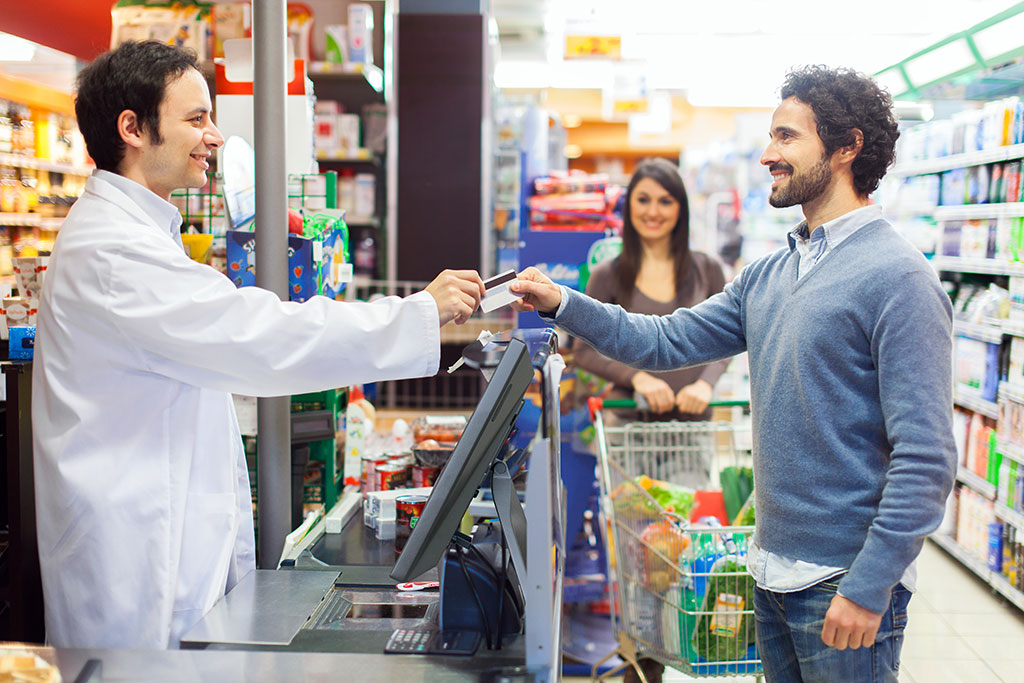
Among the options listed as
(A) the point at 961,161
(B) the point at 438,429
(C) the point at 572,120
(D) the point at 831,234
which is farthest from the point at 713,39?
(D) the point at 831,234

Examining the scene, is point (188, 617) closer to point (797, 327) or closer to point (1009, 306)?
point (797, 327)

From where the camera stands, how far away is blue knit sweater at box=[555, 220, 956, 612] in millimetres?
1755

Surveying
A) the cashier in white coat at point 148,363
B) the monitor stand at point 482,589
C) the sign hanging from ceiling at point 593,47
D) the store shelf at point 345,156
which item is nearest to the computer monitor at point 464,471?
the monitor stand at point 482,589

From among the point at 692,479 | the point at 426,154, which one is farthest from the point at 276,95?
the point at 426,154

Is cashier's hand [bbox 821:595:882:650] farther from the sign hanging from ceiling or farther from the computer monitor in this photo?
the sign hanging from ceiling

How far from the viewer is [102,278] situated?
1.70m

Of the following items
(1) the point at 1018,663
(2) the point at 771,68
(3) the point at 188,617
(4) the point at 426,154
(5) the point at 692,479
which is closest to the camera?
(3) the point at 188,617

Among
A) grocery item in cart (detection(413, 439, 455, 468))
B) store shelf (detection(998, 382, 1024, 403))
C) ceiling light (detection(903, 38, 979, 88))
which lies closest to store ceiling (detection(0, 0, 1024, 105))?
ceiling light (detection(903, 38, 979, 88))

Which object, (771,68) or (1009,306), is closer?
(1009,306)

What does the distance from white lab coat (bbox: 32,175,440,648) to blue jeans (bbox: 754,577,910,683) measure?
96 cm

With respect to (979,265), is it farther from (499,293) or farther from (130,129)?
(130,129)

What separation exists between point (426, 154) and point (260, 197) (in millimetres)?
5762

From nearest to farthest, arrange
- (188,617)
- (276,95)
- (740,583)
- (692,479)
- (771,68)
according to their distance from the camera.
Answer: (188,617), (276,95), (740,583), (692,479), (771,68)

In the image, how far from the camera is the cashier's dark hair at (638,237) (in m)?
4.18
